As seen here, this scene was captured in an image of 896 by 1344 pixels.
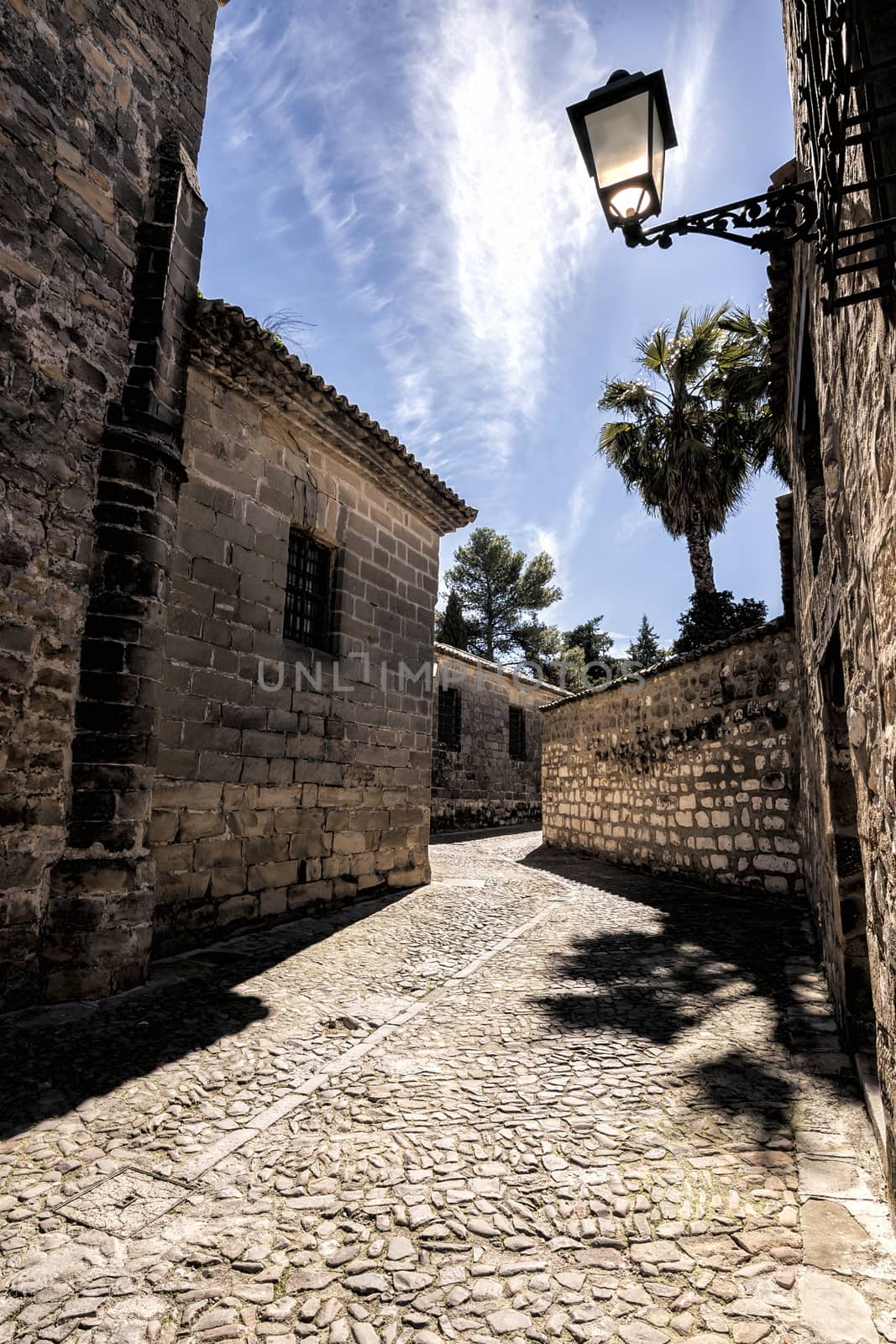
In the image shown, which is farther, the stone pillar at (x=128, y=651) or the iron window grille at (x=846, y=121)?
the stone pillar at (x=128, y=651)

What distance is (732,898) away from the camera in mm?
7402

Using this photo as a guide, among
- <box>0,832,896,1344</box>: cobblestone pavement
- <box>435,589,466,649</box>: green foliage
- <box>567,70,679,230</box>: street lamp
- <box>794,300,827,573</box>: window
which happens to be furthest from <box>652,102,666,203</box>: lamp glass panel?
<box>435,589,466,649</box>: green foliage

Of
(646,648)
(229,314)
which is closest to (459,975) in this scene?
(229,314)

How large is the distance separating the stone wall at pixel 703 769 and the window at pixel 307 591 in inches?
191

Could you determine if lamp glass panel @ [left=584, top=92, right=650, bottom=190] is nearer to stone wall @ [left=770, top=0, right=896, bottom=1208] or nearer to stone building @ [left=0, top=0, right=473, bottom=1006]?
stone wall @ [left=770, top=0, right=896, bottom=1208]

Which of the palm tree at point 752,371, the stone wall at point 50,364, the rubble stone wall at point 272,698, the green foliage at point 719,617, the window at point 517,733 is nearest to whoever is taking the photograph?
the stone wall at point 50,364

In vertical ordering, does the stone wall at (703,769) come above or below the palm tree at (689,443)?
below

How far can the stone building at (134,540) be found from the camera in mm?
4289

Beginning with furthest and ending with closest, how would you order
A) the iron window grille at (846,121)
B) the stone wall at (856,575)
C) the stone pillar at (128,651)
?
1. the stone pillar at (128,651)
2. the stone wall at (856,575)
3. the iron window grille at (846,121)

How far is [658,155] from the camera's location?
2900 mm

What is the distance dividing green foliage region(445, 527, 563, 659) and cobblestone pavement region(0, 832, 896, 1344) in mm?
29194

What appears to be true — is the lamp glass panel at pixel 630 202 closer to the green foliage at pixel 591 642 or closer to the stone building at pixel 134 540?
the stone building at pixel 134 540

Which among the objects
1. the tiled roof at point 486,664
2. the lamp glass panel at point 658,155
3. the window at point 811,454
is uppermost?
the tiled roof at point 486,664

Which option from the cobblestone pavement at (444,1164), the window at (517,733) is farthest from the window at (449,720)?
the cobblestone pavement at (444,1164)
